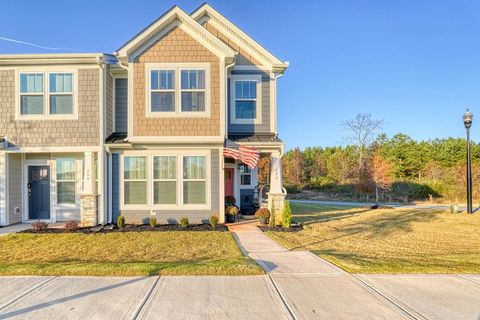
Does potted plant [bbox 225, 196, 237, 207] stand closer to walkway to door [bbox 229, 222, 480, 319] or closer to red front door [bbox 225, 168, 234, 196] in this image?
red front door [bbox 225, 168, 234, 196]

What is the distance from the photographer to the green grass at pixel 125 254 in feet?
16.9

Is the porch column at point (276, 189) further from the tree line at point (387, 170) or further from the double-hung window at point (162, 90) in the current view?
the tree line at point (387, 170)

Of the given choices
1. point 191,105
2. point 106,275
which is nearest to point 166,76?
point 191,105

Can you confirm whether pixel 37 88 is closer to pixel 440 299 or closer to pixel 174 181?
pixel 174 181

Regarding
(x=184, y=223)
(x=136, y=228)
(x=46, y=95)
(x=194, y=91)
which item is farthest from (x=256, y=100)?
(x=46, y=95)

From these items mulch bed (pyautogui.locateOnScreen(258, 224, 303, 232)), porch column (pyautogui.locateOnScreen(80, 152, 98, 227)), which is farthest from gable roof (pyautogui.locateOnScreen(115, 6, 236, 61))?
mulch bed (pyautogui.locateOnScreen(258, 224, 303, 232))

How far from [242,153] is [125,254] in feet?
16.4

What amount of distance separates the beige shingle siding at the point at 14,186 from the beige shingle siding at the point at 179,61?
4940mm

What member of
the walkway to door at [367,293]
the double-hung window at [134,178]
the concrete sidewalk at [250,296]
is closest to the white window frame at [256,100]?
the double-hung window at [134,178]

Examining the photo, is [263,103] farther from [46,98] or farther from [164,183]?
[46,98]

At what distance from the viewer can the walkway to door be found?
3680 mm

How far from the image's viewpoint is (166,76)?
10.2 metres

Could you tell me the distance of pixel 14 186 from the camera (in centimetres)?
1068

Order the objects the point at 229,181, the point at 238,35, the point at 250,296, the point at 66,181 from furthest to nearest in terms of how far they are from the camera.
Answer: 1. the point at 229,181
2. the point at 238,35
3. the point at 66,181
4. the point at 250,296
